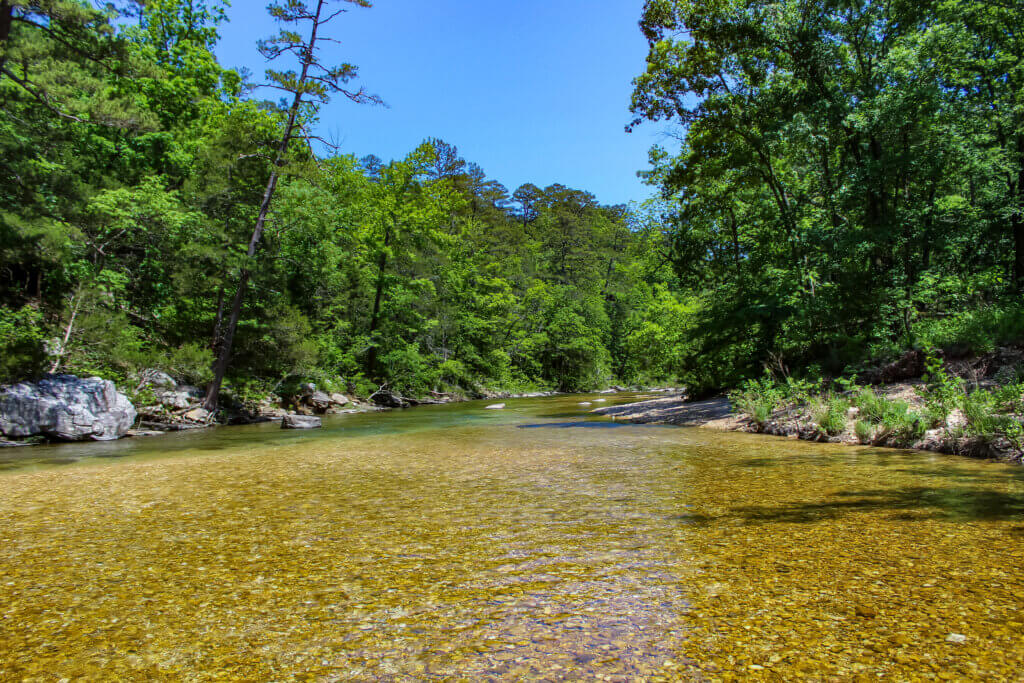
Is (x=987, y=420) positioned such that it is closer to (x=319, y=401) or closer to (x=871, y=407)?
(x=871, y=407)

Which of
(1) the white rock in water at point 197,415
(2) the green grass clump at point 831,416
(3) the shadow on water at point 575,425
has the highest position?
(2) the green grass clump at point 831,416

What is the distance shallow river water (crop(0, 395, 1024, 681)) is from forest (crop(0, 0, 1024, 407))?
8.43 m

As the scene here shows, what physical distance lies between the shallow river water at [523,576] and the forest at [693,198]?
8.43 metres

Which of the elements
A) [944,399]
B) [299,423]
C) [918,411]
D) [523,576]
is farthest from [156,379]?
[944,399]

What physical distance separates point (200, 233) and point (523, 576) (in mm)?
18214

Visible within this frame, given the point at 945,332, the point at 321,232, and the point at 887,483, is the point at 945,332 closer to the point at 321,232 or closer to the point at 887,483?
the point at 887,483

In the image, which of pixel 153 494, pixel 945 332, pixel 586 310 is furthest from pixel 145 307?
pixel 586 310

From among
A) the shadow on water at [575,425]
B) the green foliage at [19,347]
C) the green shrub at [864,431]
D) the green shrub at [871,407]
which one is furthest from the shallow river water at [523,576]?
the shadow on water at [575,425]

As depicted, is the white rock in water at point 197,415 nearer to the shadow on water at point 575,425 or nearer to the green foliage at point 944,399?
the shadow on water at point 575,425

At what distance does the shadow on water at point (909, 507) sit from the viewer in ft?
14.4

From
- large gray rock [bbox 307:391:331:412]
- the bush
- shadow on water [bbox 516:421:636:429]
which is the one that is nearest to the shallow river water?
the bush

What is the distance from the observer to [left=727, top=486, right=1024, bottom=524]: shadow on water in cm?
438

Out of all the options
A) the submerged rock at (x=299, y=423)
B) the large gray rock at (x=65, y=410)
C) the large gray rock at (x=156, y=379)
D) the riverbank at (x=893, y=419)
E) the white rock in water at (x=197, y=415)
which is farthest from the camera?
the white rock in water at (x=197, y=415)

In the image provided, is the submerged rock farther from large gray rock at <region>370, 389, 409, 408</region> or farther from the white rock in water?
large gray rock at <region>370, 389, 409, 408</region>
